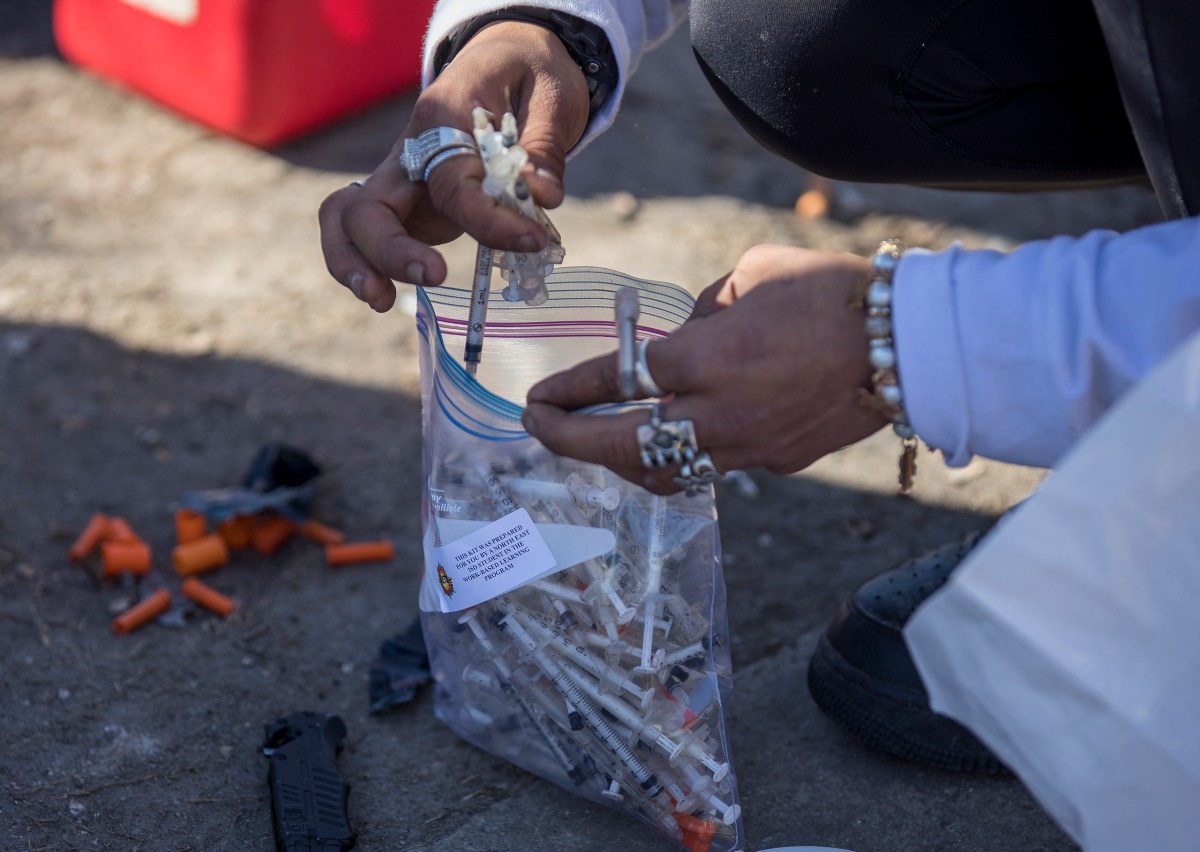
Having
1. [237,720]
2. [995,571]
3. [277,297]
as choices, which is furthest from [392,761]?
[277,297]

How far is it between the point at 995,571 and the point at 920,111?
75 centimetres

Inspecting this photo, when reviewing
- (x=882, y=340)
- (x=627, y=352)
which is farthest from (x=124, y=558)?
(x=882, y=340)

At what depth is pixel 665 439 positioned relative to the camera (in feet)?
2.99

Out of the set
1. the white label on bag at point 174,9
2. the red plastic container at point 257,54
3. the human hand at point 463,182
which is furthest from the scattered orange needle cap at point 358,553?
the white label on bag at point 174,9

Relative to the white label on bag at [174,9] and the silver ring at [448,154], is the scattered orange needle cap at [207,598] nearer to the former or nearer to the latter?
the silver ring at [448,154]

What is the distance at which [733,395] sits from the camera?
896 mm

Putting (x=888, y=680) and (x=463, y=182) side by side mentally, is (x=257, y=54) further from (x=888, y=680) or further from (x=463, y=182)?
(x=888, y=680)

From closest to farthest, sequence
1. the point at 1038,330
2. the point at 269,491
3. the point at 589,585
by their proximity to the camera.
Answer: the point at 1038,330, the point at 589,585, the point at 269,491

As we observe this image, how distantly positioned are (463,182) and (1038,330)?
498 mm

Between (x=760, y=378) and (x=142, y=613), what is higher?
(x=760, y=378)

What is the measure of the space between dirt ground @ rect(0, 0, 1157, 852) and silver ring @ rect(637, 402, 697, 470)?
48cm

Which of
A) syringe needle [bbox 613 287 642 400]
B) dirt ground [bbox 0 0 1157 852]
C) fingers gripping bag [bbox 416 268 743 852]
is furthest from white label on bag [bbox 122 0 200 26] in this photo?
syringe needle [bbox 613 287 642 400]

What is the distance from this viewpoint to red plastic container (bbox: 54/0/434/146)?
2.45 m

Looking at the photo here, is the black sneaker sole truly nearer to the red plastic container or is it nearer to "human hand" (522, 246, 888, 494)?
"human hand" (522, 246, 888, 494)
